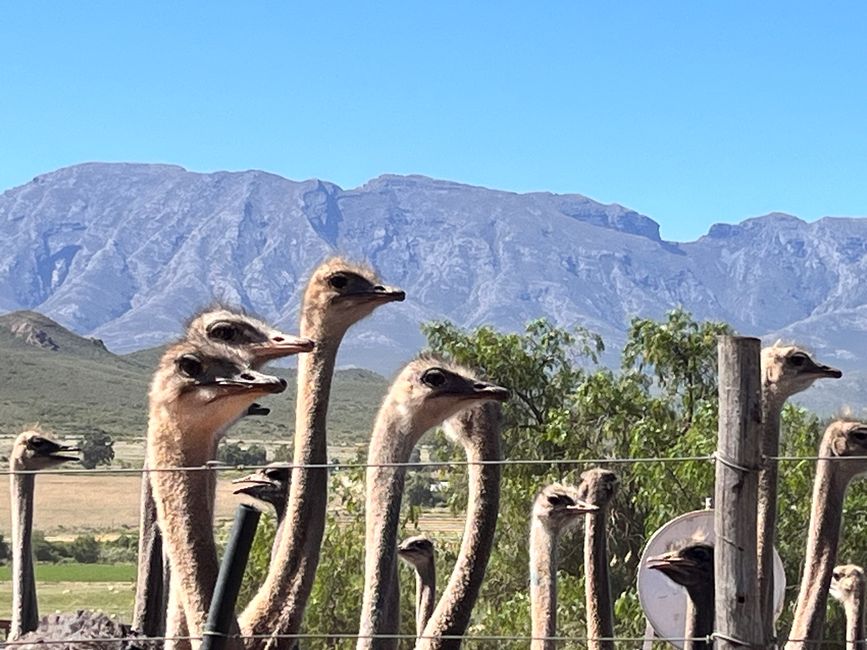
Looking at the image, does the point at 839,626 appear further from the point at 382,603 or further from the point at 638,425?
the point at 382,603

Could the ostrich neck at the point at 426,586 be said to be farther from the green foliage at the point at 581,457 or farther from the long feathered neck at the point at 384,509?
the long feathered neck at the point at 384,509

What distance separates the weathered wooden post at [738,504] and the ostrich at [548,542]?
366 cm

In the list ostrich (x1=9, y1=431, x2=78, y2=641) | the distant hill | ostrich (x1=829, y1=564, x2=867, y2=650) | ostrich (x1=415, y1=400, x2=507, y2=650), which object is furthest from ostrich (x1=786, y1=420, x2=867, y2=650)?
the distant hill

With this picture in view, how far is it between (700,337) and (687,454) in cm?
247

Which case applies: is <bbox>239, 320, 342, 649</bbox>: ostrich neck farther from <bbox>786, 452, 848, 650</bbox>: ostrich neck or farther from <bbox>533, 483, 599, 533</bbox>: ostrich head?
<bbox>786, 452, 848, 650</bbox>: ostrich neck

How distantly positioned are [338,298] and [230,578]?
283 cm

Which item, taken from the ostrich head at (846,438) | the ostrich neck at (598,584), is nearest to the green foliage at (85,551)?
the ostrich neck at (598,584)

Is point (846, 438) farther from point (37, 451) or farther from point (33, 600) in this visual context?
point (37, 451)

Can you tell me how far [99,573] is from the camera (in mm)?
36719

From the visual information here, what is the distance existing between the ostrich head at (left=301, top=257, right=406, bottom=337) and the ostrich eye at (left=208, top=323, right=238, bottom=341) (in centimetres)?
87

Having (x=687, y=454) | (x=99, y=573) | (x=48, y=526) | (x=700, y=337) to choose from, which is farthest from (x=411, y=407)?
(x=48, y=526)

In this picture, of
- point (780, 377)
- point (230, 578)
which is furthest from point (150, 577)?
point (780, 377)

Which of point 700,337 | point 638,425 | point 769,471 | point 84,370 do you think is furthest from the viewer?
point 84,370

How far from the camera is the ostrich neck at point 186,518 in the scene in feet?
17.1
